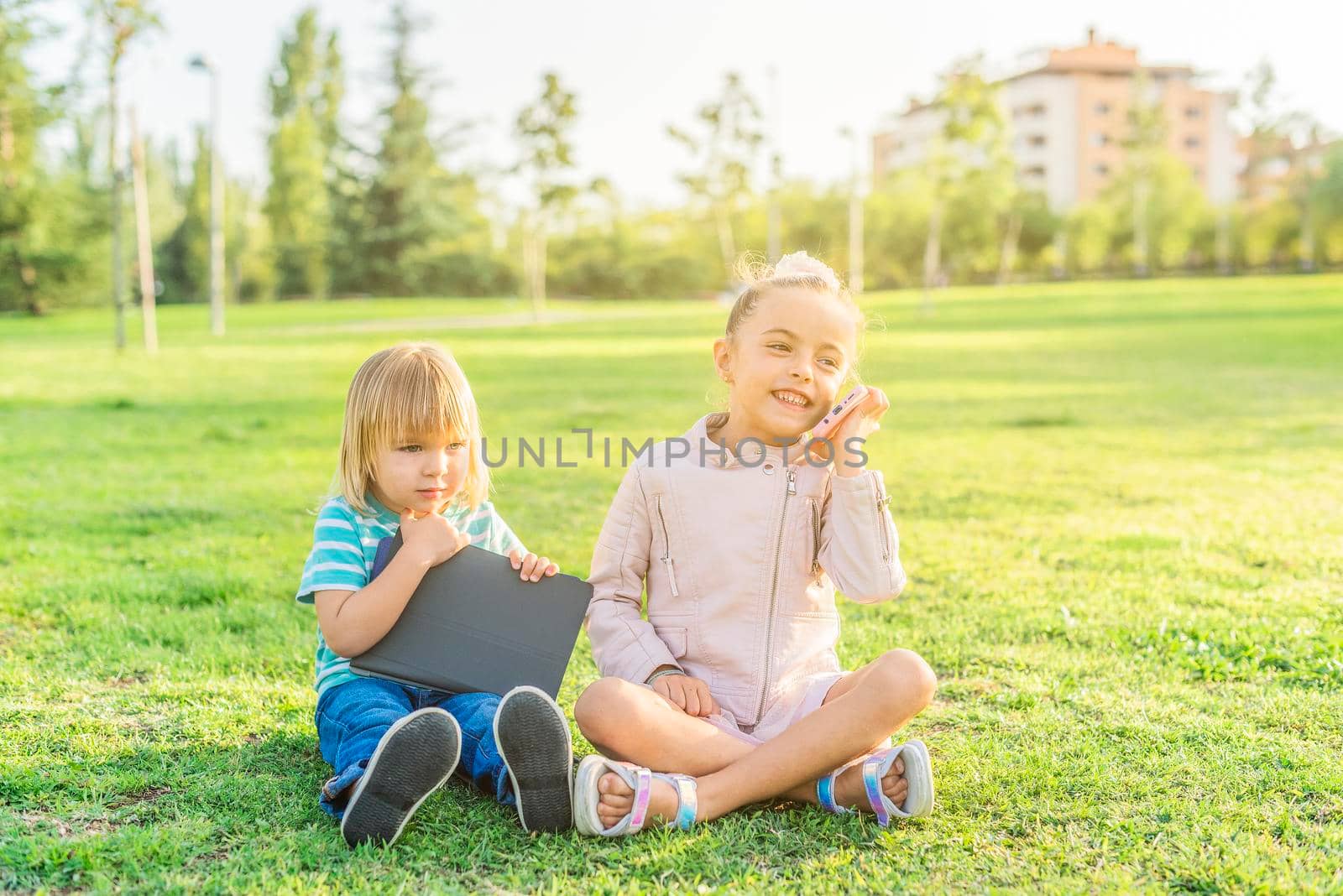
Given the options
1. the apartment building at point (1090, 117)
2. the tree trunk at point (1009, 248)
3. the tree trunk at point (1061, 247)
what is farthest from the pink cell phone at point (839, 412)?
the apartment building at point (1090, 117)

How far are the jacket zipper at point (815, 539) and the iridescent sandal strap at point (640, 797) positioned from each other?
2.15 ft

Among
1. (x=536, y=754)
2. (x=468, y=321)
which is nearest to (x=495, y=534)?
(x=536, y=754)

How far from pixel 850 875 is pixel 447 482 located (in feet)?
4.21

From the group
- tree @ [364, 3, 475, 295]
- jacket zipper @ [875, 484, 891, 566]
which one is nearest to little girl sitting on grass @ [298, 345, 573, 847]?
jacket zipper @ [875, 484, 891, 566]

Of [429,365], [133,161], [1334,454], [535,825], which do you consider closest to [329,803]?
[535,825]

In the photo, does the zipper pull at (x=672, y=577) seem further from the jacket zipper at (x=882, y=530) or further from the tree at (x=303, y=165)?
the tree at (x=303, y=165)

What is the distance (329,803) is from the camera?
2.31m

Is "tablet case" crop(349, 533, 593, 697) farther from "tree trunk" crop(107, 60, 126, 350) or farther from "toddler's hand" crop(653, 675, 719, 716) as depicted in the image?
"tree trunk" crop(107, 60, 126, 350)

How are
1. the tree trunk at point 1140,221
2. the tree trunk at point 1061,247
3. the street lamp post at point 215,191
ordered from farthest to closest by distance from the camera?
the tree trunk at point 1061,247 < the tree trunk at point 1140,221 < the street lamp post at point 215,191

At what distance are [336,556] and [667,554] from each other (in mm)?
757

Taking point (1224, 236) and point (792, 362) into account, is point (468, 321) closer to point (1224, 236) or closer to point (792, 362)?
point (792, 362)

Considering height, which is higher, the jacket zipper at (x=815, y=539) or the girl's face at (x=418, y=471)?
the girl's face at (x=418, y=471)

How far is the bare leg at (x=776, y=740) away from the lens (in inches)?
91.2

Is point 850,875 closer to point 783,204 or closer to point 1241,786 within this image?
point 1241,786
